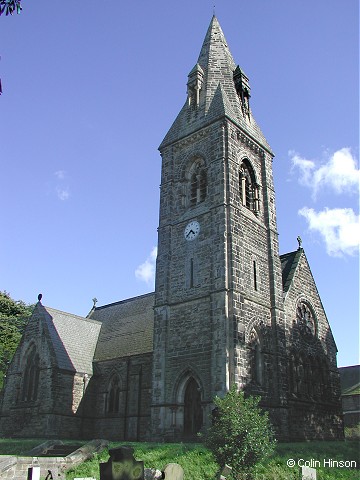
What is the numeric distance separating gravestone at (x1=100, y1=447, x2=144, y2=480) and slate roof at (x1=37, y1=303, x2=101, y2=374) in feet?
70.8

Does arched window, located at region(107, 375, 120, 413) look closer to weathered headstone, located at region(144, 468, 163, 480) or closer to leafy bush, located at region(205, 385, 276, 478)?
weathered headstone, located at region(144, 468, 163, 480)

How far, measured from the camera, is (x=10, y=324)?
4362 cm

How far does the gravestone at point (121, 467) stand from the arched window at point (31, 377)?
2289cm

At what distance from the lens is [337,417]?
2942 centimetres

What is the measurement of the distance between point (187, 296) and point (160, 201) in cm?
716

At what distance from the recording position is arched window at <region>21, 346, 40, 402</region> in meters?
31.9

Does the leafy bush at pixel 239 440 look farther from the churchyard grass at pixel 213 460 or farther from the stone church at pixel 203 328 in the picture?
the stone church at pixel 203 328

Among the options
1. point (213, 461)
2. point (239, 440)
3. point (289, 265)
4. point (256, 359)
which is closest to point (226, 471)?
point (239, 440)

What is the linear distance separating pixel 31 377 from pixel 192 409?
45.5 ft

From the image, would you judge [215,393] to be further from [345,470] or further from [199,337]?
[345,470]

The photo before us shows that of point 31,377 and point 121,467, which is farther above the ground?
point 31,377

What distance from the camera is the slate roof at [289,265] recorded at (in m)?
29.8

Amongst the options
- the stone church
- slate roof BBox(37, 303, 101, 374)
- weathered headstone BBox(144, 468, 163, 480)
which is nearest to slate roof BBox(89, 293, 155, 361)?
the stone church

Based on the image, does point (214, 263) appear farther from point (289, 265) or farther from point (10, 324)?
point (10, 324)
